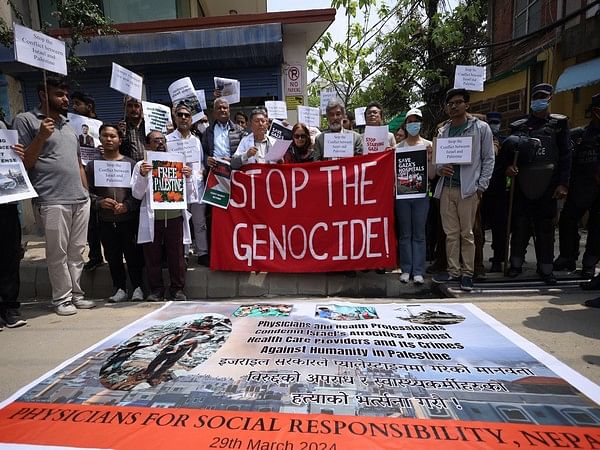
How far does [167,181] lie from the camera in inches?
150

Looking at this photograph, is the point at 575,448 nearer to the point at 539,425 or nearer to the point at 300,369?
the point at 539,425

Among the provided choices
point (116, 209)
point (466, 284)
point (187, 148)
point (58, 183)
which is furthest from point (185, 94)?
point (466, 284)

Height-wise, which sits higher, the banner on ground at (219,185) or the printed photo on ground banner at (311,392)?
the banner on ground at (219,185)

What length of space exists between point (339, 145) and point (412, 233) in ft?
4.16

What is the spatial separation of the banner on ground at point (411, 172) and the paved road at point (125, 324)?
1188 millimetres

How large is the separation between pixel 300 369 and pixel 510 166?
3309 millimetres

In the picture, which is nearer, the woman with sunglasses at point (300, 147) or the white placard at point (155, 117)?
the white placard at point (155, 117)

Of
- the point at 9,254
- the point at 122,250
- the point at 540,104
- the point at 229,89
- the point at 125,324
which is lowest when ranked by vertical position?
the point at 125,324

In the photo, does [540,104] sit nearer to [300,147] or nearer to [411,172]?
[411,172]

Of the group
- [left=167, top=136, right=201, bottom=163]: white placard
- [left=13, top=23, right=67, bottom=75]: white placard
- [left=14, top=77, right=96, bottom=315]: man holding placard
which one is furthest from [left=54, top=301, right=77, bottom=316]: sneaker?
[left=13, top=23, right=67, bottom=75]: white placard

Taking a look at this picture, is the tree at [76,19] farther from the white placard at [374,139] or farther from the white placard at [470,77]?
the white placard at [470,77]

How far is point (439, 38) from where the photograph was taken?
9391 millimetres

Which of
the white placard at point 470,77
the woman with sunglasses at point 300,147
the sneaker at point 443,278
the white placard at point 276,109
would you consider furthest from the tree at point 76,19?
the sneaker at point 443,278

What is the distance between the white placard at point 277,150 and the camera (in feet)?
13.5
